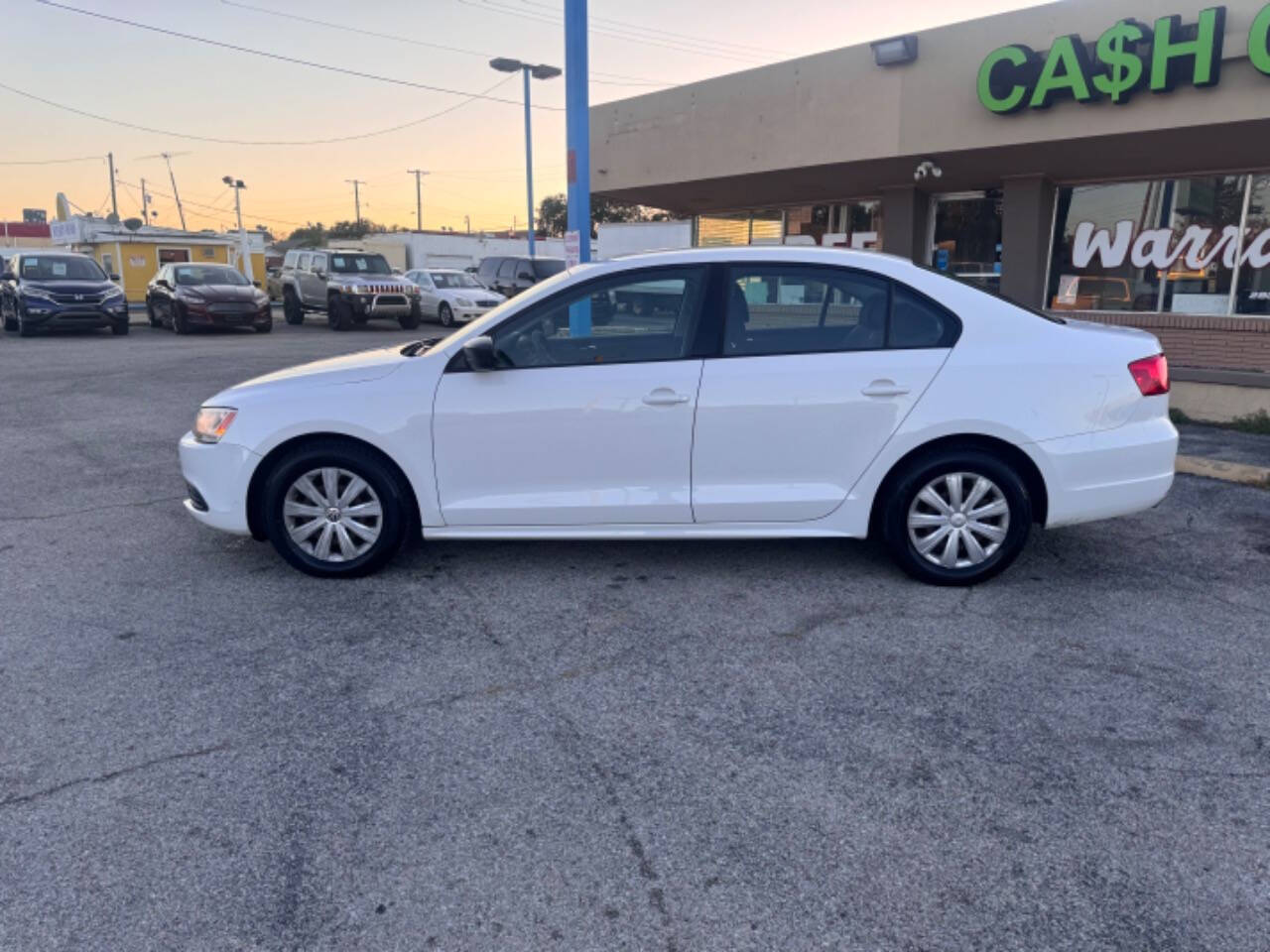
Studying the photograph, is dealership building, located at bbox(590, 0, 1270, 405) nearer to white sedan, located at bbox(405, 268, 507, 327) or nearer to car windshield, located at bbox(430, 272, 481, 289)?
white sedan, located at bbox(405, 268, 507, 327)

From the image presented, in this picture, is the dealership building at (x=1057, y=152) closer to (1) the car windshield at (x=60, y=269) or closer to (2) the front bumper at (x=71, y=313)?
(2) the front bumper at (x=71, y=313)

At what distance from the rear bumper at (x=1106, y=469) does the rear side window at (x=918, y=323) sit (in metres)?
0.73

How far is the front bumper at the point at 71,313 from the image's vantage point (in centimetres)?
1923

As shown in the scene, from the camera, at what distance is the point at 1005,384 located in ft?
15.1

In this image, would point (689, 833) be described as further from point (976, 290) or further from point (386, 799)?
point (976, 290)

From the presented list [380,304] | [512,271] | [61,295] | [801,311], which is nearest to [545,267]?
[512,271]

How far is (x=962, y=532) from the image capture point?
4.70m

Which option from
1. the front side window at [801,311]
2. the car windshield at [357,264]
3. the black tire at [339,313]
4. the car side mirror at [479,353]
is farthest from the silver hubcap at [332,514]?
the car windshield at [357,264]

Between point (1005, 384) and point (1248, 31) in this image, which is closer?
point (1005, 384)

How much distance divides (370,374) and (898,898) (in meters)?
3.55

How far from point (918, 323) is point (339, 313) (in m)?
20.0

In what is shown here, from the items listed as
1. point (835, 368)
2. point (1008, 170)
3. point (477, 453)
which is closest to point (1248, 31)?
point (1008, 170)

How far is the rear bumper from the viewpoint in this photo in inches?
181

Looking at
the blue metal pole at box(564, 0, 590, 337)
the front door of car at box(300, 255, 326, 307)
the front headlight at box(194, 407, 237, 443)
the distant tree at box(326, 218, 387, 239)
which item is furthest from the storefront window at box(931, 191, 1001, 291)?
the distant tree at box(326, 218, 387, 239)
